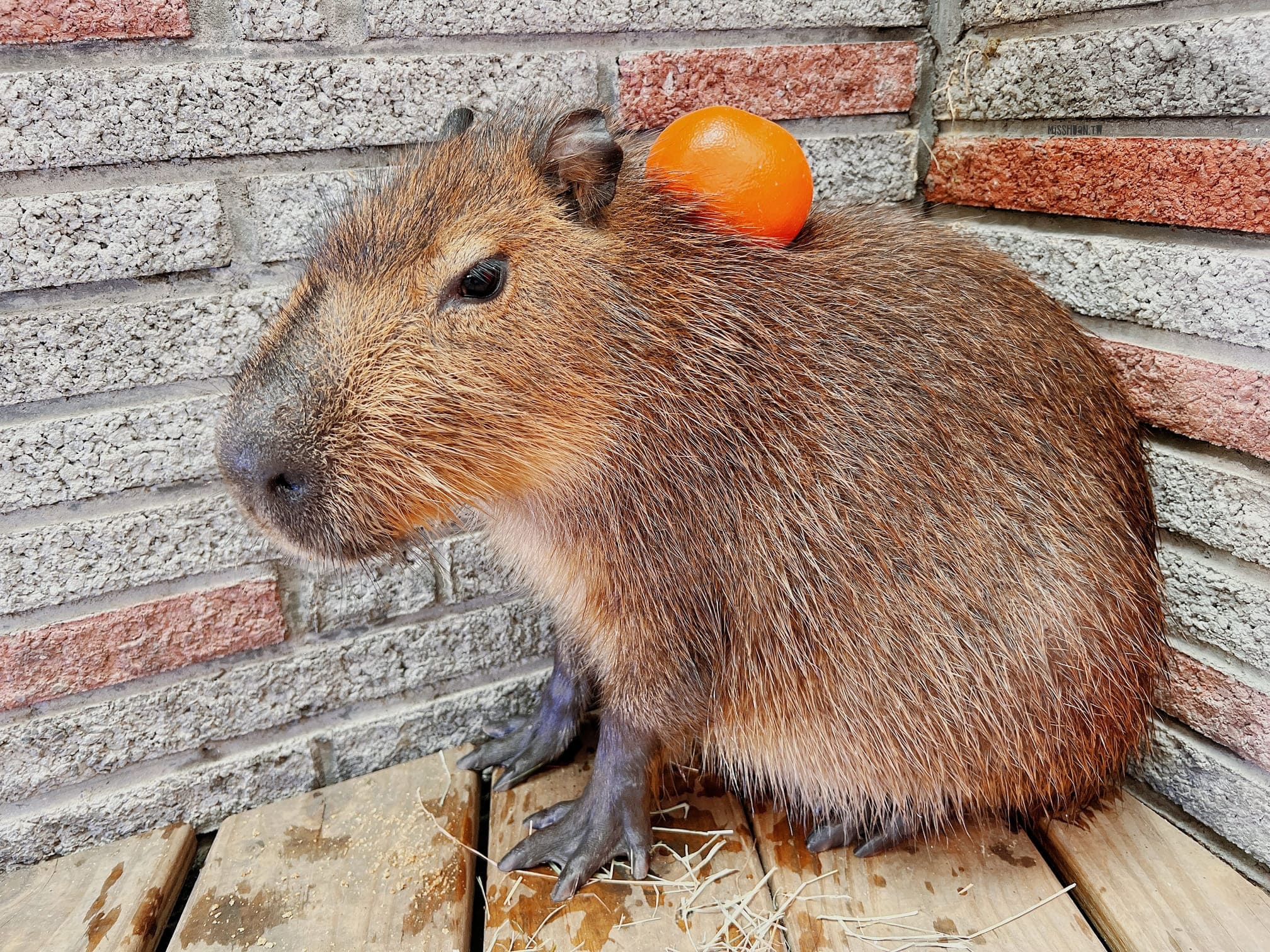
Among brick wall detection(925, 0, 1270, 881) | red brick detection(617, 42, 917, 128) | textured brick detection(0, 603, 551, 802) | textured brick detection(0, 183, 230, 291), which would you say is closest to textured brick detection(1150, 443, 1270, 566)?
brick wall detection(925, 0, 1270, 881)

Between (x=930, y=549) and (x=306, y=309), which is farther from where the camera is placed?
(x=930, y=549)

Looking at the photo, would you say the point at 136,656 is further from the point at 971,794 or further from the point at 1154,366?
the point at 1154,366

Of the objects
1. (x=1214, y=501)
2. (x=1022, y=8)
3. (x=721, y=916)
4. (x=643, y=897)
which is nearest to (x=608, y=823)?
(x=643, y=897)

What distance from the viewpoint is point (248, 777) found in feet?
6.35

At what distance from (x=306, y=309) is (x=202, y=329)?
47 centimetres

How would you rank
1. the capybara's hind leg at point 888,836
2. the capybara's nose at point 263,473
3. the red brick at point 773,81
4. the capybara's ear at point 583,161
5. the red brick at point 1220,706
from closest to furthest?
the capybara's nose at point 263,473
the capybara's ear at point 583,161
the red brick at point 1220,706
the capybara's hind leg at point 888,836
the red brick at point 773,81

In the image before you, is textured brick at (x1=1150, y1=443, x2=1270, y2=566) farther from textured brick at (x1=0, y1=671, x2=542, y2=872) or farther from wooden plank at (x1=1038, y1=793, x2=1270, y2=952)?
textured brick at (x1=0, y1=671, x2=542, y2=872)

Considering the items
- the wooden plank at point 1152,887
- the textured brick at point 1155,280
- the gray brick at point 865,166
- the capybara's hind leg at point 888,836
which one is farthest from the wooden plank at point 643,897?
the gray brick at point 865,166

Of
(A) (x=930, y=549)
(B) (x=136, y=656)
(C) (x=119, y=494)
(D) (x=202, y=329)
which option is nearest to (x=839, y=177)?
(A) (x=930, y=549)

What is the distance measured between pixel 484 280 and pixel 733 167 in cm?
51

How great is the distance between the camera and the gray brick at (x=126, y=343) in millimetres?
1583

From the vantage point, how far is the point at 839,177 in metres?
2.09

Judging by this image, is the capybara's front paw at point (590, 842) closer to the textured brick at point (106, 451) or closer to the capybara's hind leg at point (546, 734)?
the capybara's hind leg at point (546, 734)

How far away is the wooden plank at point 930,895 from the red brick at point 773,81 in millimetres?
1660
